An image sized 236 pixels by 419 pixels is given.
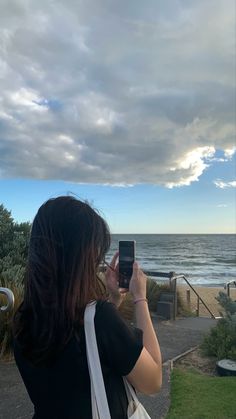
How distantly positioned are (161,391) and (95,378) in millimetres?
3469

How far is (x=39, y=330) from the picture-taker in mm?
1485

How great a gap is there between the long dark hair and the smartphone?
229 millimetres

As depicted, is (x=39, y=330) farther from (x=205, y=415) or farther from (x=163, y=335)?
(x=163, y=335)

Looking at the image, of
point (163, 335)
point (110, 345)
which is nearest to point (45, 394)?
point (110, 345)

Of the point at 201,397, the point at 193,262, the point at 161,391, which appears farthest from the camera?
the point at 193,262

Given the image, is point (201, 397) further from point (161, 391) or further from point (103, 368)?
point (103, 368)

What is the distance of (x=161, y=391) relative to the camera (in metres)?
4.50

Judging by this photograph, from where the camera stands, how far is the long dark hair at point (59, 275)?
144 cm

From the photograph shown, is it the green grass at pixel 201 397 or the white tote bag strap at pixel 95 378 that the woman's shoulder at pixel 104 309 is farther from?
the green grass at pixel 201 397

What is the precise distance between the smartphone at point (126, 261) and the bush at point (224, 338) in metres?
4.12

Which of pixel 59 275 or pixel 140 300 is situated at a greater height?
pixel 59 275

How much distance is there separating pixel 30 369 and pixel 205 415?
2899mm

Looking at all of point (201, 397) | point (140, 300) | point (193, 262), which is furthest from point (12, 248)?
point (193, 262)

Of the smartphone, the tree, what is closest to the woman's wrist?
the smartphone
